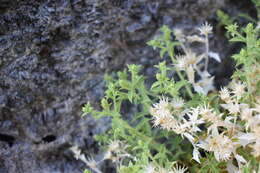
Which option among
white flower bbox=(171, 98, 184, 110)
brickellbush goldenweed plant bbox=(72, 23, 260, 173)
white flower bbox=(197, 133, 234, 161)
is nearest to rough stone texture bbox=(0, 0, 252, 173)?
brickellbush goldenweed plant bbox=(72, 23, 260, 173)

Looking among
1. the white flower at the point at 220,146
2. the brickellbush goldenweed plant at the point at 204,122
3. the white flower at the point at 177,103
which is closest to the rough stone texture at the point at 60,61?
the brickellbush goldenweed plant at the point at 204,122

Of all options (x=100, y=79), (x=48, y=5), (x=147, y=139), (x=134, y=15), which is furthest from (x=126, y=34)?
(x=147, y=139)

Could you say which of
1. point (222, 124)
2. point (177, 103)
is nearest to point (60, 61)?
point (177, 103)

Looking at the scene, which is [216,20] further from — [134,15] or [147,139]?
[147,139]

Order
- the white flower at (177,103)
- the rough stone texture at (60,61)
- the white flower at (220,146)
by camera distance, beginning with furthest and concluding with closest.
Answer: the rough stone texture at (60,61) < the white flower at (177,103) < the white flower at (220,146)

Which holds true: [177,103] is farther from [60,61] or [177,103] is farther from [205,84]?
[60,61]

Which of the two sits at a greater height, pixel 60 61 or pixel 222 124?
pixel 60 61

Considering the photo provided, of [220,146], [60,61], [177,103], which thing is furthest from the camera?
[60,61]

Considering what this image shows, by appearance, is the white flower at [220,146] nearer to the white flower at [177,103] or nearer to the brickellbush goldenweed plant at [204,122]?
the brickellbush goldenweed plant at [204,122]
